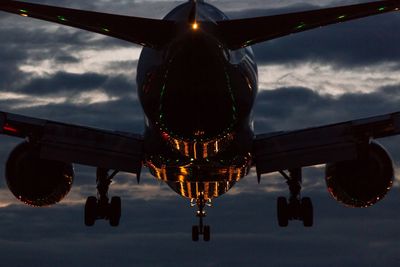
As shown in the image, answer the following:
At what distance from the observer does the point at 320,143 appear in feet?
90.3

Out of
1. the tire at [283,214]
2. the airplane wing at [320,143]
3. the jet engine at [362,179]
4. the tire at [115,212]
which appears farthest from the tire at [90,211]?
the jet engine at [362,179]

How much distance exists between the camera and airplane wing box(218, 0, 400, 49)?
18.0m

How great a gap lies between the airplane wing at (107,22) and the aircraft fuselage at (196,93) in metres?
0.37

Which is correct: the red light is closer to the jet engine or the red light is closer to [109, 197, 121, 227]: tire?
[109, 197, 121, 227]: tire

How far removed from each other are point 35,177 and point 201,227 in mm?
6387

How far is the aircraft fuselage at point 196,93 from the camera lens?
20.3 m

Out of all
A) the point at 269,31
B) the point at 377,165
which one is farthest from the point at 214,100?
the point at 377,165

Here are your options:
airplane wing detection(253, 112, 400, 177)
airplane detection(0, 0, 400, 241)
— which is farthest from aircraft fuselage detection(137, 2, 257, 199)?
airplane wing detection(253, 112, 400, 177)

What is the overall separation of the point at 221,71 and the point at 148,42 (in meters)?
1.89

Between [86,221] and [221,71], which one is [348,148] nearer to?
[221,71]

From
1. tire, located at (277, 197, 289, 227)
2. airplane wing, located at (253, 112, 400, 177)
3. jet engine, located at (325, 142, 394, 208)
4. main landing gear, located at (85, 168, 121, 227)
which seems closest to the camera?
airplane wing, located at (253, 112, 400, 177)

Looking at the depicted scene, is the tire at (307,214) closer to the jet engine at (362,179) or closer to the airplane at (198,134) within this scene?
the airplane at (198,134)

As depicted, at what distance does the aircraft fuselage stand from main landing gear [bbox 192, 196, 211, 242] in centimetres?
684

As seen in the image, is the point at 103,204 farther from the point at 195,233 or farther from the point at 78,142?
the point at 78,142
